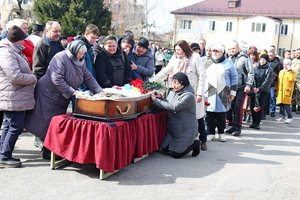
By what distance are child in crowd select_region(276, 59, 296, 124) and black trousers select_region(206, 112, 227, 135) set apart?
387cm

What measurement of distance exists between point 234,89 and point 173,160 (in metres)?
2.20

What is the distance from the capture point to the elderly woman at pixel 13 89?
17.2 feet

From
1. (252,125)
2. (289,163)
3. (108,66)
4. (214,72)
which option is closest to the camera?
(108,66)

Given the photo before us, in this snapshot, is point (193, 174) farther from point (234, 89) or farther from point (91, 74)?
point (234, 89)

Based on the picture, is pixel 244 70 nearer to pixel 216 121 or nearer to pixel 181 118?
pixel 216 121

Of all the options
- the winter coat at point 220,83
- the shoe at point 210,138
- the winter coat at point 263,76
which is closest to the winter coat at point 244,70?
the winter coat at point 220,83

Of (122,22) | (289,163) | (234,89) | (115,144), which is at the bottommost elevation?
(289,163)

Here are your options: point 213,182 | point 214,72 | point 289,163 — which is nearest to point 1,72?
point 213,182

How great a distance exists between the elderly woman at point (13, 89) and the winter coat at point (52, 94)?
6.9 inches

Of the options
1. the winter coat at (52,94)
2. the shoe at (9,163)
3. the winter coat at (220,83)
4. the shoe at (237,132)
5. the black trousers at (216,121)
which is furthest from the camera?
the shoe at (237,132)

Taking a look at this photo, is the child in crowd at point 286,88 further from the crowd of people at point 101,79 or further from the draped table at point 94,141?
the draped table at point 94,141

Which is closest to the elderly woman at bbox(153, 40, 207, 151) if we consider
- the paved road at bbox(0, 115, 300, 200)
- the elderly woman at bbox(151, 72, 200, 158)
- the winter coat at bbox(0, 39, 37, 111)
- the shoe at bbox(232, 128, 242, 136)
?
the elderly woman at bbox(151, 72, 200, 158)

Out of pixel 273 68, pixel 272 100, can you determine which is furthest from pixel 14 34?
pixel 272 100

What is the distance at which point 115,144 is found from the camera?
517cm
